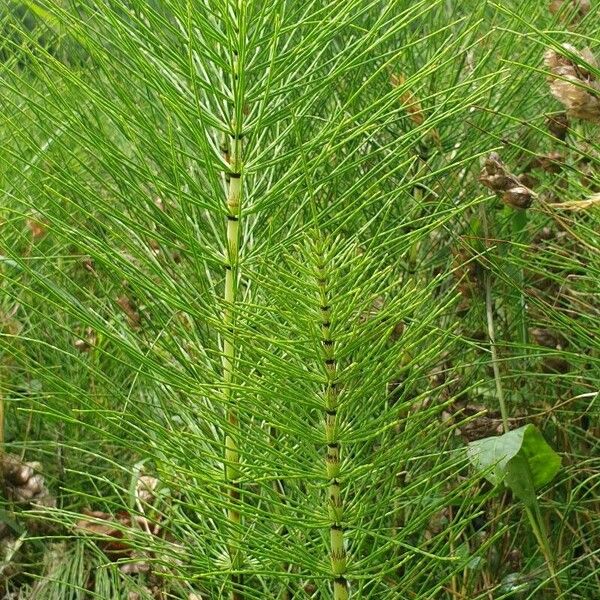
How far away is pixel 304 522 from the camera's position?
1180mm

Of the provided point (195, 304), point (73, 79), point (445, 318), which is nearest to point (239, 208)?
point (195, 304)

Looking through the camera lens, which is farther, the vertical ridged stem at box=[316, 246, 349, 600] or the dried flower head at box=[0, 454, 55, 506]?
the dried flower head at box=[0, 454, 55, 506]

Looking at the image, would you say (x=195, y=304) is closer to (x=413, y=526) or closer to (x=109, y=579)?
(x=413, y=526)

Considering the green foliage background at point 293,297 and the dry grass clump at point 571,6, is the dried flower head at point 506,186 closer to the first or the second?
the green foliage background at point 293,297

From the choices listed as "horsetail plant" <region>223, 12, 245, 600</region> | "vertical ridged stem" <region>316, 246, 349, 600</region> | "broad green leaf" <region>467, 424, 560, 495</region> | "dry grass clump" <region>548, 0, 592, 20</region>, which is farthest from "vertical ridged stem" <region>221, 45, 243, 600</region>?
"dry grass clump" <region>548, 0, 592, 20</region>

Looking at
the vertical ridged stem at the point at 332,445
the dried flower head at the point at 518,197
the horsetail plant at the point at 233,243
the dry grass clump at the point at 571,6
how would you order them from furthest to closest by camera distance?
the dry grass clump at the point at 571,6 < the dried flower head at the point at 518,197 < the horsetail plant at the point at 233,243 < the vertical ridged stem at the point at 332,445

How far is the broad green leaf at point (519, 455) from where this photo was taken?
4.44ft

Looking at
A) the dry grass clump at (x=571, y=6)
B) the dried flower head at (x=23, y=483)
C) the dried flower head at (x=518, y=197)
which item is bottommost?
the dried flower head at (x=23, y=483)

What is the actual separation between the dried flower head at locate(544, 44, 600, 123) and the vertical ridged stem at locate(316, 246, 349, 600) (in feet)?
0.99

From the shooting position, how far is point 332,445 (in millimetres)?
1199

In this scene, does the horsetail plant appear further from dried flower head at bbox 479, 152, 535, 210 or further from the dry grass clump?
the dry grass clump

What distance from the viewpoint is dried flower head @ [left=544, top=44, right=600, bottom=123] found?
1183mm

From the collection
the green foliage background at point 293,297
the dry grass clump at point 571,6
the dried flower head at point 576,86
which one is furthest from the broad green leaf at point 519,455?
the dry grass clump at point 571,6

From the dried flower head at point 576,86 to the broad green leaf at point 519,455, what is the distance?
15.7 inches
